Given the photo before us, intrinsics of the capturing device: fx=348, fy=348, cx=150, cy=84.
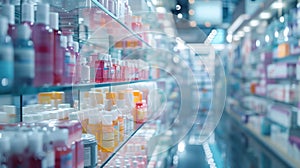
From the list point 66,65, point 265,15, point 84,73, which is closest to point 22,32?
point 66,65

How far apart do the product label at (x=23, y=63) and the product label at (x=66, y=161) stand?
31 cm

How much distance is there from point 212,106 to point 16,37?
9107 mm

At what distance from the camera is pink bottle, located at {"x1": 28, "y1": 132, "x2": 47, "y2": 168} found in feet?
3.19

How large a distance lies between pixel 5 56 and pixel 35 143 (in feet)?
0.93

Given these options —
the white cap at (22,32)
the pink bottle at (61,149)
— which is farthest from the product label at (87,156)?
the white cap at (22,32)

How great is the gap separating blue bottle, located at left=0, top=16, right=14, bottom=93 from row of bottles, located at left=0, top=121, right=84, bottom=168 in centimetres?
19

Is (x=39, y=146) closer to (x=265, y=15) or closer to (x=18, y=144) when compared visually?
(x=18, y=144)

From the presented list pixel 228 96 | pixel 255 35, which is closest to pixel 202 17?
pixel 255 35

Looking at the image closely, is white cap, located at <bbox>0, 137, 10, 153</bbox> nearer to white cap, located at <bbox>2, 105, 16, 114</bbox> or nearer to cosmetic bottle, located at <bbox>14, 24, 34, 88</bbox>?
cosmetic bottle, located at <bbox>14, 24, 34, 88</bbox>

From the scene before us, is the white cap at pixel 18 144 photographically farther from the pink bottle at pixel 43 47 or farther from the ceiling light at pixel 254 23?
the ceiling light at pixel 254 23

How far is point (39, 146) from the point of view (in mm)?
998

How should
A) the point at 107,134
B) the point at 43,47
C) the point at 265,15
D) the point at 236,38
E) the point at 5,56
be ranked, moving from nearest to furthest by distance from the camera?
the point at 5,56 < the point at 43,47 < the point at 107,134 < the point at 265,15 < the point at 236,38

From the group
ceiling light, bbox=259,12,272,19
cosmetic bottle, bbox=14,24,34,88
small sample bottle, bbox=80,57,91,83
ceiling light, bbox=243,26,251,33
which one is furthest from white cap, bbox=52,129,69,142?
ceiling light, bbox=243,26,251,33

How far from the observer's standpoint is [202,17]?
7719 mm
